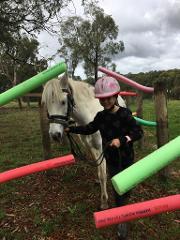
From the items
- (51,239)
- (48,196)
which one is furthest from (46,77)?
(48,196)

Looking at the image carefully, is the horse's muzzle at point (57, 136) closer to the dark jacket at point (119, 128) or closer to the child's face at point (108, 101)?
the dark jacket at point (119, 128)

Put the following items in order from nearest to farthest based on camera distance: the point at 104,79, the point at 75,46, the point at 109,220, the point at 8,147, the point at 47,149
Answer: the point at 109,220
the point at 104,79
the point at 47,149
the point at 8,147
the point at 75,46

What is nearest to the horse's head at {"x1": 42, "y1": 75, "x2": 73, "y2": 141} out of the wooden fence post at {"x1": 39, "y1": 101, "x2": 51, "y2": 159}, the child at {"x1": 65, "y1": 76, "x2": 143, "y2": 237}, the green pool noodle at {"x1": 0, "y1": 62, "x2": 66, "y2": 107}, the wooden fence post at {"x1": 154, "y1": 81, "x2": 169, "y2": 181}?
the child at {"x1": 65, "y1": 76, "x2": 143, "y2": 237}

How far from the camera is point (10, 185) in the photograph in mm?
5852

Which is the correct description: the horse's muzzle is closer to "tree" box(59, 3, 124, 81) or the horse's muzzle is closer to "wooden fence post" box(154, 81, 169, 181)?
"wooden fence post" box(154, 81, 169, 181)

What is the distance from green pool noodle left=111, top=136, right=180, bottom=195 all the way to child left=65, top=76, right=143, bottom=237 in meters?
1.70

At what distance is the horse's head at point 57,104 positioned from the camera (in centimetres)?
402

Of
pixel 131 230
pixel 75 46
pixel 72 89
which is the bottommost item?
pixel 131 230

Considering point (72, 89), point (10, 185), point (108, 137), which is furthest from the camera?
point (10, 185)

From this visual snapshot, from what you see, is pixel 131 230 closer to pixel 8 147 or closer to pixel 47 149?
pixel 47 149

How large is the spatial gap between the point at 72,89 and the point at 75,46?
1559 inches

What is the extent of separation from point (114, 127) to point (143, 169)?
7.34 feet

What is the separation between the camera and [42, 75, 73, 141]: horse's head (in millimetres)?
4020

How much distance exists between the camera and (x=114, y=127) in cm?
365
